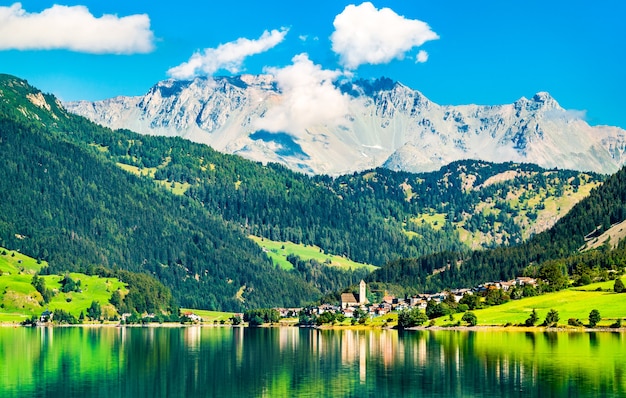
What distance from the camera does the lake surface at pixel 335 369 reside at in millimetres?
114688

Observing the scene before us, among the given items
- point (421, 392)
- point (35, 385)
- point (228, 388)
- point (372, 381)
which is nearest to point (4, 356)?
point (35, 385)

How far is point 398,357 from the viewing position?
6112 inches

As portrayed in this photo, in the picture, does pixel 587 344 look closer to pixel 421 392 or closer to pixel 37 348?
pixel 421 392

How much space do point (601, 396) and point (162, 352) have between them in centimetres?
9444

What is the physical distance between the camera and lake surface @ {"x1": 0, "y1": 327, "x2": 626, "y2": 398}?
376 feet

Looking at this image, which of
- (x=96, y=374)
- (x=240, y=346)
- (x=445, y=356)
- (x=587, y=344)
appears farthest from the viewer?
(x=240, y=346)

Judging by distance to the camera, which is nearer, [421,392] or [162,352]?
[421,392]

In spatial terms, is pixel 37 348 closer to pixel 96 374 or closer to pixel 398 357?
pixel 96 374

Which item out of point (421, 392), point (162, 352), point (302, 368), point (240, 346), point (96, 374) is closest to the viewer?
point (421, 392)

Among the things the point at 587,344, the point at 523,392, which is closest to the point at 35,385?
the point at 523,392

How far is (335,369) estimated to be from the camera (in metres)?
140

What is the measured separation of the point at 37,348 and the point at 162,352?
2440cm

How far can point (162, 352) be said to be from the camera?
17888 centimetres

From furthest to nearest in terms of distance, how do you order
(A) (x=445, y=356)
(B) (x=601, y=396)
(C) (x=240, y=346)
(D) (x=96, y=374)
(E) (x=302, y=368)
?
1. (C) (x=240, y=346)
2. (A) (x=445, y=356)
3. (E) (x=302, y=368)
4. (D) (x=96, y=374)
5. (B) (x=601, y=396)
